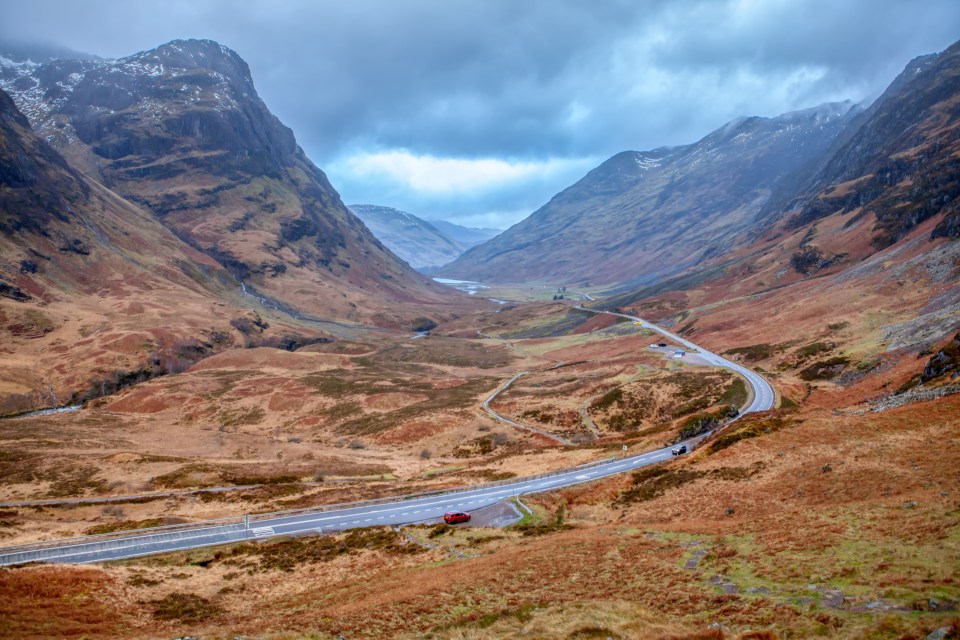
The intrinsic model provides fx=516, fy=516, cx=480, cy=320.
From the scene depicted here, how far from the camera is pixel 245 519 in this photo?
4059 centimetres

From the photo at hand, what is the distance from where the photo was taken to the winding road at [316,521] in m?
32.6

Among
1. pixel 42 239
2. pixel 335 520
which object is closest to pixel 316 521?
pixel 335 520

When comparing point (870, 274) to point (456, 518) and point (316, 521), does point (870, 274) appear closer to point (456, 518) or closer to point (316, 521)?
point (456, 518)

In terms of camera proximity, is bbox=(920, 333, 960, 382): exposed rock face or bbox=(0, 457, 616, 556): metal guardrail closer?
bbox=(0, 457, 616, 556): metal guardrail

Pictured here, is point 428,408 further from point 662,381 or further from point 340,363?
point 340,363

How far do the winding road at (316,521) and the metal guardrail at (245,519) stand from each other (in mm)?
49

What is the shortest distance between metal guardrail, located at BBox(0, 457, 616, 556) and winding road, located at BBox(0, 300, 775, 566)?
0.05 m

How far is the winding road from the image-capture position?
1283 inches

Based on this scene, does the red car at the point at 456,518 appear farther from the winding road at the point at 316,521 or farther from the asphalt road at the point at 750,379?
the asphalt road at the point at 750,379

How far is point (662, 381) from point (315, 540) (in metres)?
62.2

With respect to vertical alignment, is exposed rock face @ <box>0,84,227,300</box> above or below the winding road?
above

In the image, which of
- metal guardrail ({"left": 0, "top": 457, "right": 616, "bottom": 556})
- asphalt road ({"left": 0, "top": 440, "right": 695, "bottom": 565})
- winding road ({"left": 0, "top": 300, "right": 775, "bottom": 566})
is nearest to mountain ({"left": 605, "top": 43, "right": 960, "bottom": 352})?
asphalt road ({"left": 0, "top": 440, "right": 695, "bottom": 565})

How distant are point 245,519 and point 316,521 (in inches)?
222

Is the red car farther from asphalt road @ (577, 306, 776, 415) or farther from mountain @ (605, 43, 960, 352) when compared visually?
mountain @ (605, 43, 960, 352)
